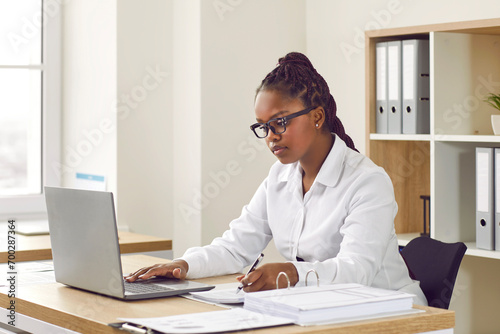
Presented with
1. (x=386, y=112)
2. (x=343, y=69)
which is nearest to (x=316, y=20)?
(x=343, y=69)

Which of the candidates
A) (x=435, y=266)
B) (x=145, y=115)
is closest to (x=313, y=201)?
(x=435, y=266)

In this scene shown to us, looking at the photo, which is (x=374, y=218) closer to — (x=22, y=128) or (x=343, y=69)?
(x=343, y=69)

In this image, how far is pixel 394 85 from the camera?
2.74m

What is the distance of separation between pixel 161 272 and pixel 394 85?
4.19 feet

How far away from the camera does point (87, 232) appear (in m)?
1.69

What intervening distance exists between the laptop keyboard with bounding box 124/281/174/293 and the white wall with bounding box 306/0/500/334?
1471 millimetres

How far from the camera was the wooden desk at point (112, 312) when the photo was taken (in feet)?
4.61

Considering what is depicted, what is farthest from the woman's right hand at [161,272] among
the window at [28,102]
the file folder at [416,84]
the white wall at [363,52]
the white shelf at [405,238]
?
the window at [28,102]

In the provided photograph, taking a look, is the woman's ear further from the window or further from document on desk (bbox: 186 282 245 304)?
the window

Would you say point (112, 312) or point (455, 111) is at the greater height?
point (455, 111)

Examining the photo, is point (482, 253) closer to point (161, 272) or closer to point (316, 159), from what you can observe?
point (316, 159)

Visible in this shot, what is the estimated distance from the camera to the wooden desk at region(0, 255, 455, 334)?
1.40 meters

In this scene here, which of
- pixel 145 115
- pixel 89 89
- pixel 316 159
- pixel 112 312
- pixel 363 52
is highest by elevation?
pixel 363 52

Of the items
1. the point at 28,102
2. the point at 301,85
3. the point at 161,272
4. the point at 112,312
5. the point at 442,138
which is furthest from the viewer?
the point at 28,102
